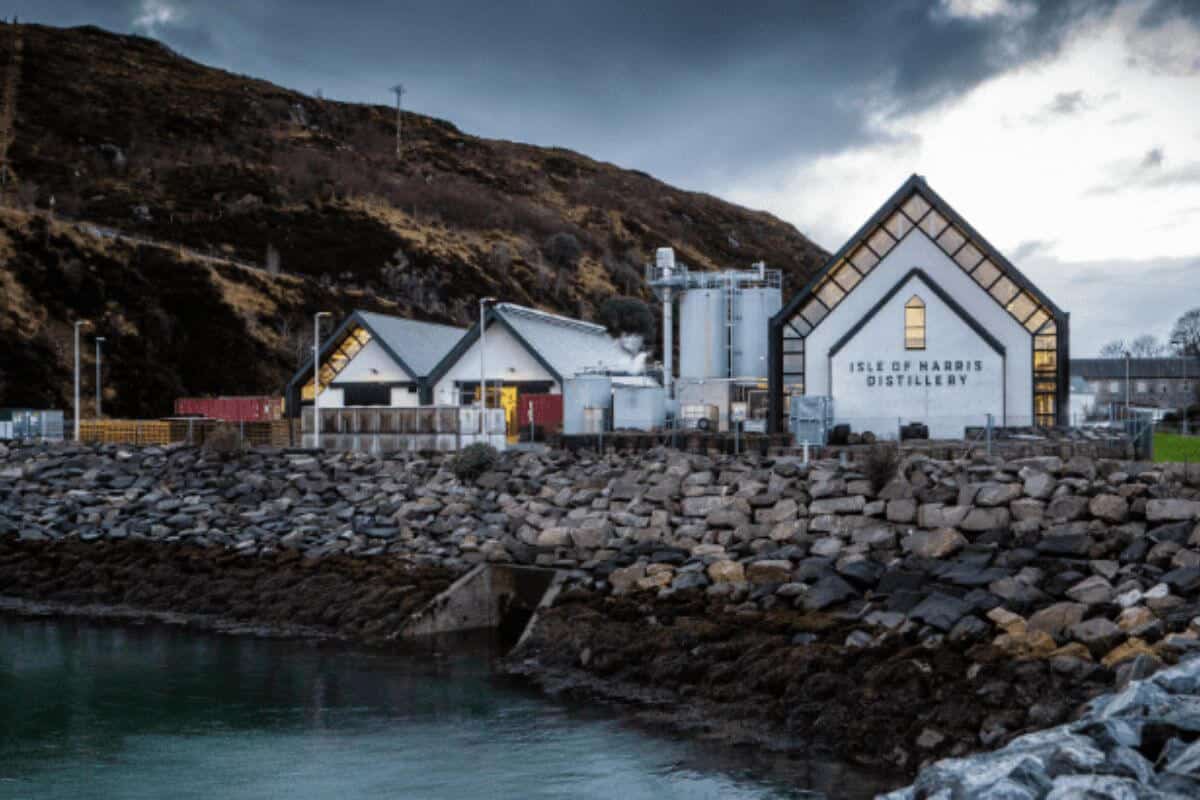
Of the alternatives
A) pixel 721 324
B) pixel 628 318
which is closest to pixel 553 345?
pixel 721 324

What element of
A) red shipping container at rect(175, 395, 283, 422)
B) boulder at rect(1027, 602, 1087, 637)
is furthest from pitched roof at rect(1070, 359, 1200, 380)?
boulder at rect(1027, 602, 1087, 637)

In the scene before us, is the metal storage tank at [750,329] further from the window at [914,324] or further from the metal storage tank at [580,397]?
the window at [914,324]

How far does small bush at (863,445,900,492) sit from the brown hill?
168 ft

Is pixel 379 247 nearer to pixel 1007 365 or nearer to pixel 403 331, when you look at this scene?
pixel 403 331

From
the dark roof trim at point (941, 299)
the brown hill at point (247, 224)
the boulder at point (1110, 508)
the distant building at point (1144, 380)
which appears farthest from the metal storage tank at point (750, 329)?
the distant building at point (1144, 380)

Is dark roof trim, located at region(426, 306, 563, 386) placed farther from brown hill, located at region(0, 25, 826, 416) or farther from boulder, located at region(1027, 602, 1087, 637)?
boulder, located at region(1027, 602, 1087, 637)

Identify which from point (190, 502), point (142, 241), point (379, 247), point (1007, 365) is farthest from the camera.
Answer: point (379, 247)

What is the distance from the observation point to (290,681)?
2019cm

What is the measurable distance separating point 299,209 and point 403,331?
65.2m

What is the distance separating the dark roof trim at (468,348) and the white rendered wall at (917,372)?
47.0 ft

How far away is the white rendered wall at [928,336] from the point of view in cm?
3725

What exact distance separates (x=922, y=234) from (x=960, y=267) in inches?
64.8

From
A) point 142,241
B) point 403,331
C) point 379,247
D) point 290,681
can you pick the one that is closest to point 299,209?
point 379,247

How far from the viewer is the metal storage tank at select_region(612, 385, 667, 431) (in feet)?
137
